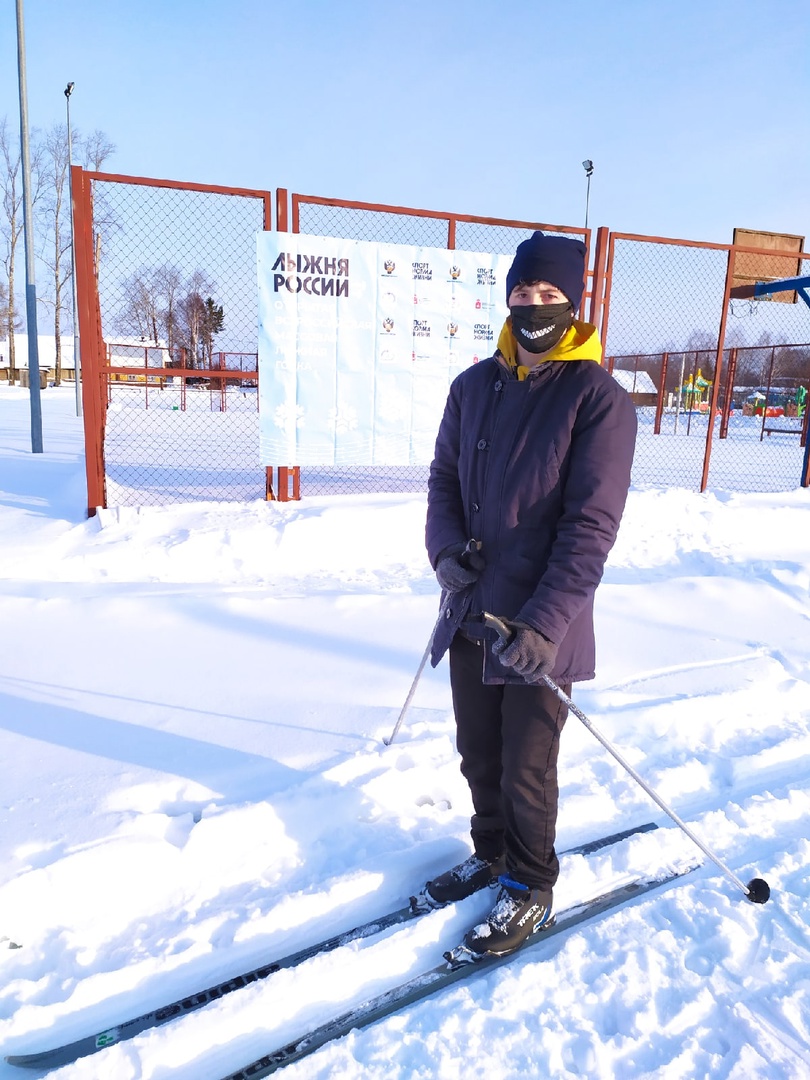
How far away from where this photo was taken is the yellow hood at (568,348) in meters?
1.88

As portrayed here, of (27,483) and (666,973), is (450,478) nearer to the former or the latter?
(666,973)

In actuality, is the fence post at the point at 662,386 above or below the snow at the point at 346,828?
above

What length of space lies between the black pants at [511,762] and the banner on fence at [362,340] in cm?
436

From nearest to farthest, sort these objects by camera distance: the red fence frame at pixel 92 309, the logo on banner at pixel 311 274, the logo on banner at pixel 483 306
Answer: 1. the red fence frame at pixel 92 309
2. the logo on banner at pixel 311 274
3. the logo on banner at pixel 483 306

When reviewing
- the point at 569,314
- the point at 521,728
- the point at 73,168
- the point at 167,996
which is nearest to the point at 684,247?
the point at 73,168

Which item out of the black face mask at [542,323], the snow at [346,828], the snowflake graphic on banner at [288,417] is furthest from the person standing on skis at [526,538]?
the snowflake graphic on banner at [288,417]

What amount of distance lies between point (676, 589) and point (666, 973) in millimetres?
3561

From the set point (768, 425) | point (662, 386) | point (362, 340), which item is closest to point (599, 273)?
point (362, 340)

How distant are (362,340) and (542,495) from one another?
15.4 ft

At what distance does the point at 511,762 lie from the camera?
78.0 inches

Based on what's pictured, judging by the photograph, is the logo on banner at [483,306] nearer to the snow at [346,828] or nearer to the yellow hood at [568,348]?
the snow at [346,828]

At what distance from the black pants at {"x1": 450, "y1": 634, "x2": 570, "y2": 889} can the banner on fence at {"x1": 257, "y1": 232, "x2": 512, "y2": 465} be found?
4356mm

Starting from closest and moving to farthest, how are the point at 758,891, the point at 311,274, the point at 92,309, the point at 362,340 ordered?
1. the point at 758,891
2. the point at 92,309
3. the point at 311,274
4. the point at 362,340

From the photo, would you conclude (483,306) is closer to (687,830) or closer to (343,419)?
(343,419)
